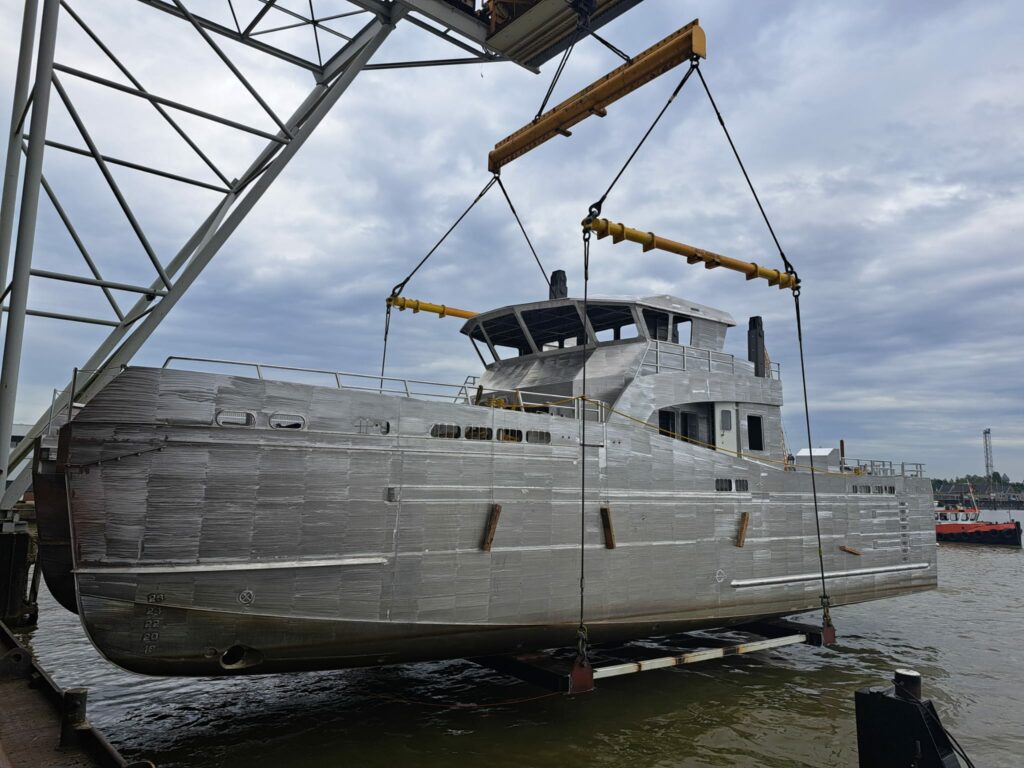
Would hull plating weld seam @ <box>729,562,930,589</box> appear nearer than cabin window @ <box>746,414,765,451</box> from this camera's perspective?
Yes

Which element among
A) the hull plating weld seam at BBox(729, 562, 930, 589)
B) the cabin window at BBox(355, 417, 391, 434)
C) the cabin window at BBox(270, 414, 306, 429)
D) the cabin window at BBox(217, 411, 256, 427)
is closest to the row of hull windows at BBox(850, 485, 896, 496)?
the hull plating weld seam at BBox(729, 562, 930, 589)

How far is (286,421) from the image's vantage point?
8.07 meters

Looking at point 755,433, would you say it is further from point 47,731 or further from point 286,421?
point 47,731

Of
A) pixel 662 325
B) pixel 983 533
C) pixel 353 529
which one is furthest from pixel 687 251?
pixel 983 533

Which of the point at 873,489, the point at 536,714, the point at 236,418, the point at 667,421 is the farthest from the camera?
the point at 873,489

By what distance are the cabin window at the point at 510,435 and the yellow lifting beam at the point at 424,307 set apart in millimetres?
7627

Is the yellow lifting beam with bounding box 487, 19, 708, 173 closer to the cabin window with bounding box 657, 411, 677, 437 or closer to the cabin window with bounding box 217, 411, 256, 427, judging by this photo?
the cabin window with bounding box 657, 411, 677, 437

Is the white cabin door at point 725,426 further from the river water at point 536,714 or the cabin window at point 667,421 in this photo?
the river water at point 536,714

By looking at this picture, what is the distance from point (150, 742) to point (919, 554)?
1797 cm

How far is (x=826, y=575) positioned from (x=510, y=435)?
29.4 ft

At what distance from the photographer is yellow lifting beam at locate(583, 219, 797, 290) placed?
11.3 meters

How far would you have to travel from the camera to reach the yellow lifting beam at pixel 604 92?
11.1 m

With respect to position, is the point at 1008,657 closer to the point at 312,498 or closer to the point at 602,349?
the point at 602,349

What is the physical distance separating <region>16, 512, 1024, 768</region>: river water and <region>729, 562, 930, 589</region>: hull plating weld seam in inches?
71.1
